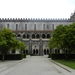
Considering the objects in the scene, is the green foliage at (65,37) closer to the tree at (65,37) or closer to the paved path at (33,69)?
the tree at (65,37)

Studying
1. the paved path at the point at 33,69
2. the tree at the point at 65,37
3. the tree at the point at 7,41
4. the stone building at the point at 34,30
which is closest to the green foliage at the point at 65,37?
the tree at the point at 65,37

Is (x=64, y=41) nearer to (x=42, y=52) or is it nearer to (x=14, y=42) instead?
(x=14, y=42)

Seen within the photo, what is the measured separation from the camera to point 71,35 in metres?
39.5

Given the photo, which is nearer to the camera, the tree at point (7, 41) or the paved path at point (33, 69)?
the paved path at point (33, 69)

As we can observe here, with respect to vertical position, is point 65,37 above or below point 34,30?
below

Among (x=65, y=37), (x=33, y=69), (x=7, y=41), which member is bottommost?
(x=33, y=69)

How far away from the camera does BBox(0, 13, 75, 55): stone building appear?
79.1 meters

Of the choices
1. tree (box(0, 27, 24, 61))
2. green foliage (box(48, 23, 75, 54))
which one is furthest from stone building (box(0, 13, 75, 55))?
green foliage (box(48, 23, 75, 54))

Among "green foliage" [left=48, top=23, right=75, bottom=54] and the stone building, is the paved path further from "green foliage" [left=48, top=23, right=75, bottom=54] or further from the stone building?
the stone building

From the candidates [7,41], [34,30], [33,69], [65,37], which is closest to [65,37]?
[65,37]

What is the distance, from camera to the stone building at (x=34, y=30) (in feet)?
260

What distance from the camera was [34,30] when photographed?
87750 mm

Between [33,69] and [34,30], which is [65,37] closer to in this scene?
[33,69]
